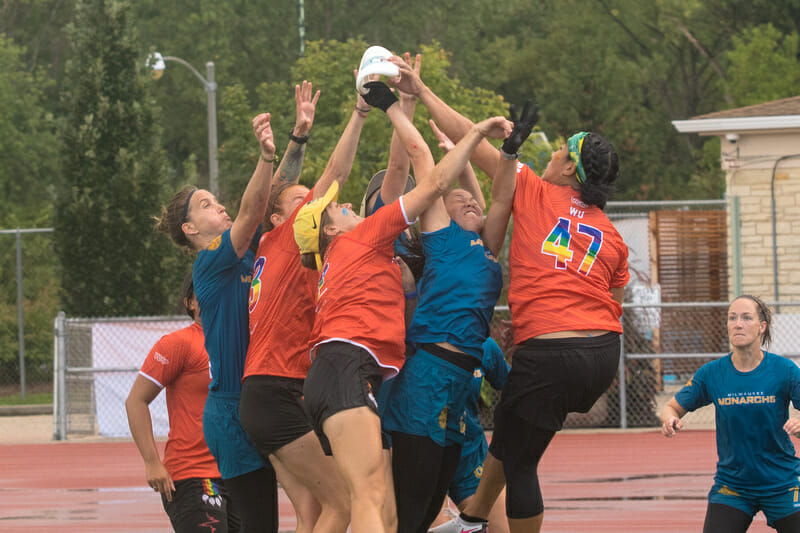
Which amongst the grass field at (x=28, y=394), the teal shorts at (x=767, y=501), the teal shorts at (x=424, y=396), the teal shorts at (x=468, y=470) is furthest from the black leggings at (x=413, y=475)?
the grass field at (x=28, y=394)

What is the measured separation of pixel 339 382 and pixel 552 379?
3.35 ft

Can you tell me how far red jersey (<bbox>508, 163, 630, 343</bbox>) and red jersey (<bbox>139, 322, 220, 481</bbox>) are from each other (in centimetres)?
178

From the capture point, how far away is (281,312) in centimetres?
598

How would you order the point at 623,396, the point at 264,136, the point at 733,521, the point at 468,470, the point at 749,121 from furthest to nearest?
the point at 749,121, the point at 623,396, the point at 468,470, the point at 264,136, the point at 733,521

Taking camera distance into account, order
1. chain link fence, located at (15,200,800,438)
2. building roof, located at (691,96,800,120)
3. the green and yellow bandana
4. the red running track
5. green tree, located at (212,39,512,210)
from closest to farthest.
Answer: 1. the green and yellow bandana
2. the red running track
3. chain link fence, located at (15,200,800,438)
4. building roof, located at (691,96,800,120)
5. green tree, located at (212,39,512,210)

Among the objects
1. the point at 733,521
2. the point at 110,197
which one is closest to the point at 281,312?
the point at 733,521

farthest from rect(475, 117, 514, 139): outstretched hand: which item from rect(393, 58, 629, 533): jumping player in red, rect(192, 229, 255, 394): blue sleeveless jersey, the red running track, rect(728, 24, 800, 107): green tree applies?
rect(728, 24, 800, 107): green tree

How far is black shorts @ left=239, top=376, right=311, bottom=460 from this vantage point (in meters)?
5.85

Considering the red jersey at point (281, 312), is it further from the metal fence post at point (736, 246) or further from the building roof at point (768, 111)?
the building roof at point (768, 111)

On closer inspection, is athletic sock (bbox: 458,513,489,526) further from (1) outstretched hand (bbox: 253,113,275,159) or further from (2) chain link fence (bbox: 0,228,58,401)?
(2) chain link fence (bbox: 0,228,58,401)

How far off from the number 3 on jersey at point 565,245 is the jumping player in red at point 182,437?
2.00 metres

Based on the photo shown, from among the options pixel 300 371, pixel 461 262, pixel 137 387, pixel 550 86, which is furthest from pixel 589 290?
pixel 550 86

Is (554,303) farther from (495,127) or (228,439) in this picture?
(228,439)

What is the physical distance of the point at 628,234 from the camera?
74.6 feet
